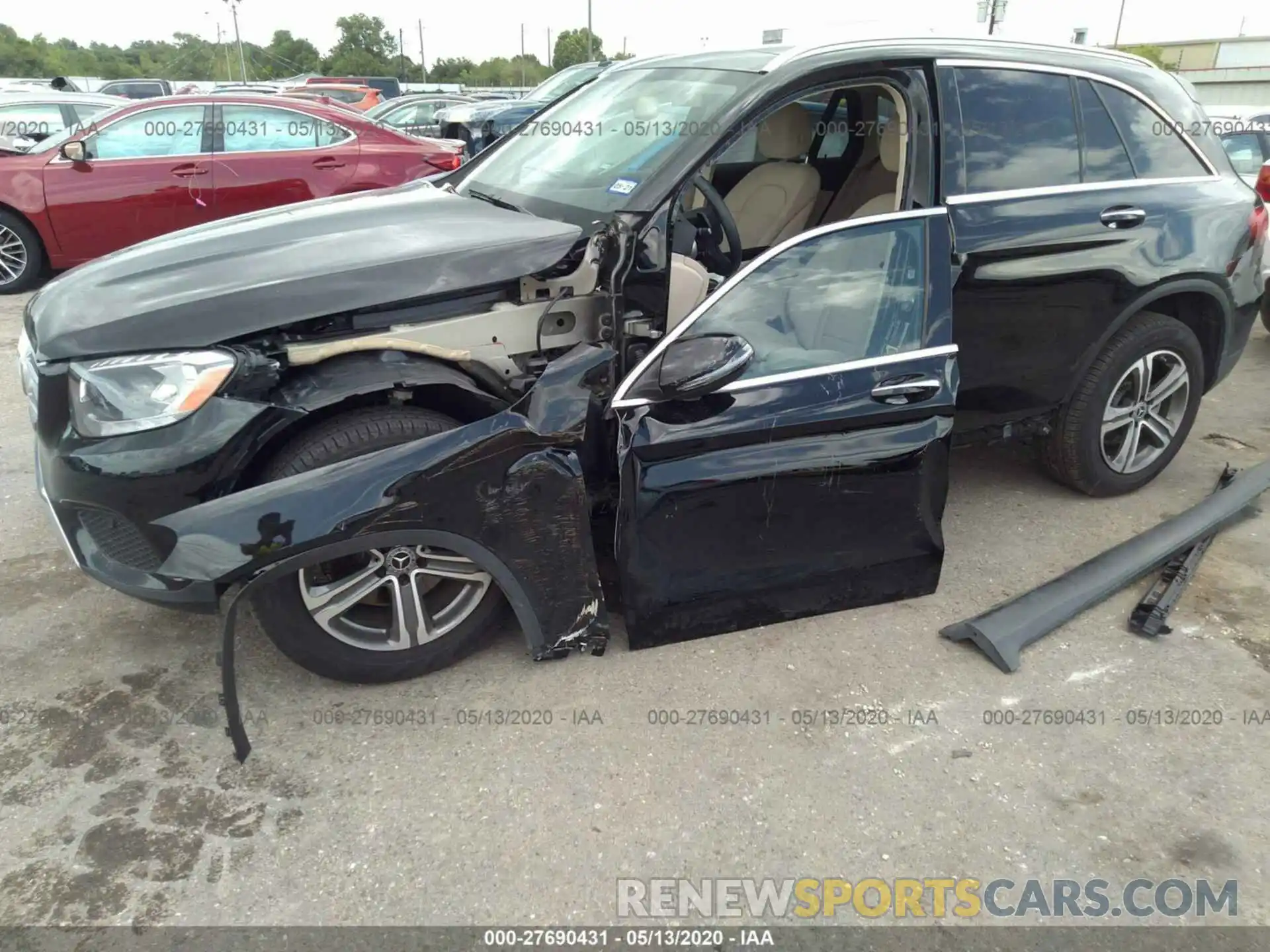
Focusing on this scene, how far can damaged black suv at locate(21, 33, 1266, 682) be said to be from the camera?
2.47 m

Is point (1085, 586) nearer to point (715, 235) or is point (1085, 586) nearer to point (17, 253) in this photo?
point (715, 235)

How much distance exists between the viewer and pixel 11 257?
7.38 meters

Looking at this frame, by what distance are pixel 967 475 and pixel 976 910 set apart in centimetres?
256

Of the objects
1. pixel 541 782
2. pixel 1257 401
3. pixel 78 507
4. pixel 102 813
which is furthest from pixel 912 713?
pixel 1257 401

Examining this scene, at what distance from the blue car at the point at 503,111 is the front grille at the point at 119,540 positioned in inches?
323

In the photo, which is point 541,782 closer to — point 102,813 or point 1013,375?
point 102,813

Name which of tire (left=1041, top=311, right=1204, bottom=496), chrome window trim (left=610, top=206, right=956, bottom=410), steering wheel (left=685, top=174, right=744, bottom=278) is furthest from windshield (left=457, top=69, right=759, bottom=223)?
tire (left=1041, top=311, right=1204, bottom=496)

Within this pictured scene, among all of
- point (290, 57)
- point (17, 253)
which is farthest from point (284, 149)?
point (290, 57)

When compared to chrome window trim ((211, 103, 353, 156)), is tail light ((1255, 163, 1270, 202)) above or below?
below

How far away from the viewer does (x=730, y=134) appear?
285 centimetres

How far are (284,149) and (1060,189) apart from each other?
628 centimetres

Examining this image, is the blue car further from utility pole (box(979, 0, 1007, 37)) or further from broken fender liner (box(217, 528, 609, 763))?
broken fender liner (box(217, 528, 609, 763))

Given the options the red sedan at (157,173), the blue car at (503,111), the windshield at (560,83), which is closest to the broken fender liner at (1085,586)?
the red sedan at (157,173)

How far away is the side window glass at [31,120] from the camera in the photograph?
324 inches
